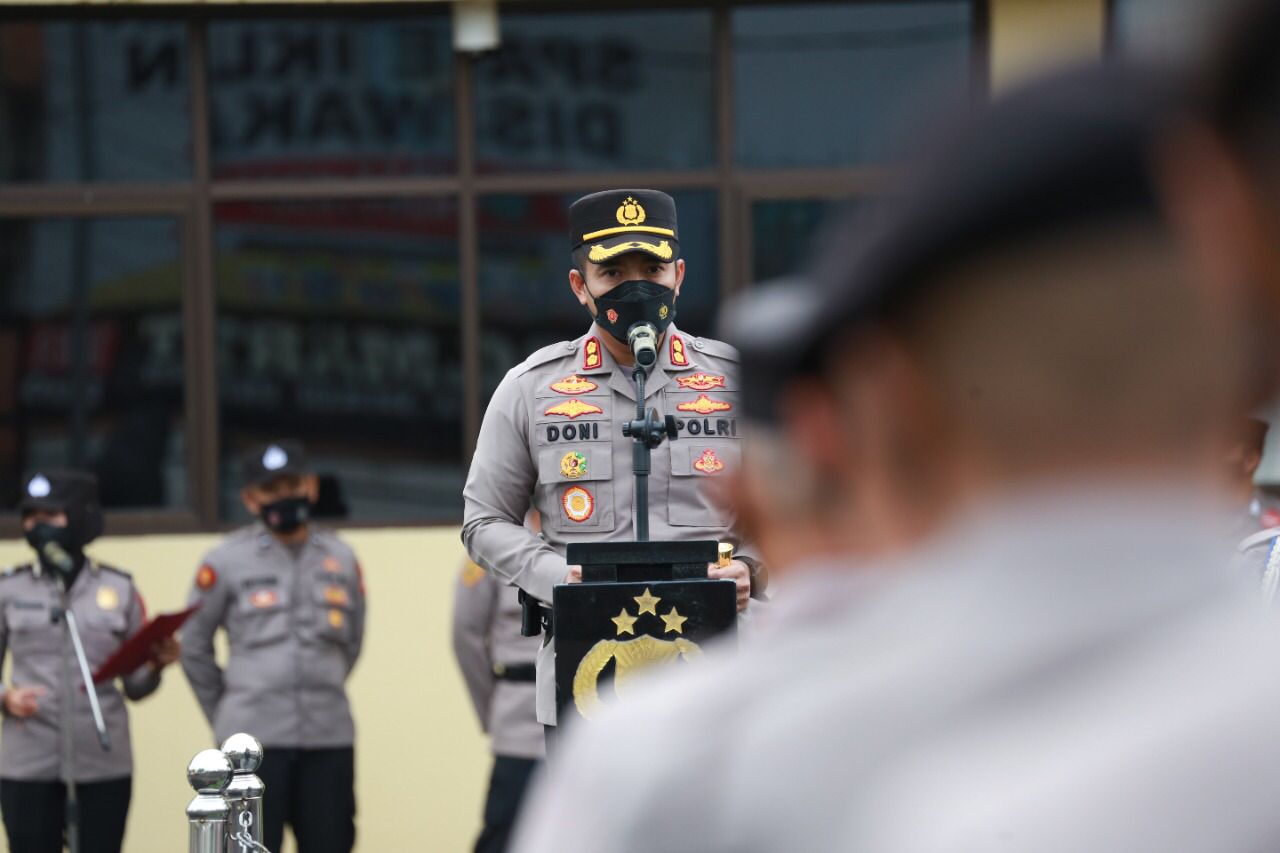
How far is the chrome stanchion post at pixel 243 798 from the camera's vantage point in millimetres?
4977

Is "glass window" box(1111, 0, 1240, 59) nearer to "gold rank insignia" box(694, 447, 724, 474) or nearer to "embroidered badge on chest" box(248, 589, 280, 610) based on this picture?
"gold rank insignia" box(694, 447, 724, 474)

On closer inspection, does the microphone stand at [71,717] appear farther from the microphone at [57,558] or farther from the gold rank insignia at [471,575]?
the gold rank insignia at [471,575]

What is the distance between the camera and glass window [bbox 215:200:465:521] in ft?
29.3

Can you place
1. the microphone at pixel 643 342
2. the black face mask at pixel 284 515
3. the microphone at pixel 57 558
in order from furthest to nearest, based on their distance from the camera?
the black face mask at pixel 284 515 → the microphone at pixel 57 558 → the microphone at pixel 643 342

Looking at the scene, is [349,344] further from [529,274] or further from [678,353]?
[678,353]

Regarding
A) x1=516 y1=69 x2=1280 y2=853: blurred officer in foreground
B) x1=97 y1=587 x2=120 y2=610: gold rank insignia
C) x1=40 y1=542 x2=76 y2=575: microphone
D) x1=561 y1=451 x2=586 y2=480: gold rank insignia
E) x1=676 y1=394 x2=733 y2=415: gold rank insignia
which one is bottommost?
x1=516 y1=69 x2=1280 y2=853: blurred officer in foreground

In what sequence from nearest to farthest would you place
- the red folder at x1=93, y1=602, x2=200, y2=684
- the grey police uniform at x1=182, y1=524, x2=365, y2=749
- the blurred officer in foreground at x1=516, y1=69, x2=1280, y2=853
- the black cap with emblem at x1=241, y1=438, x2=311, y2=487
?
the blurred officer in foreground at x1=516, y1=69, x2=1280, y2=853
the red folder at x1=93, y1=602, x2=200, y2=684
the grey police uniform at x1=182, y1=524, x2=365, y2=749
the black cap with emblem at x1=241, y1=438, x2=311, y2=487

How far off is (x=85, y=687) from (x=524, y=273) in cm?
268

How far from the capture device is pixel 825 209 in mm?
9000

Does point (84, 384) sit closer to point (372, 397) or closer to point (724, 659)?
point (372, 397)

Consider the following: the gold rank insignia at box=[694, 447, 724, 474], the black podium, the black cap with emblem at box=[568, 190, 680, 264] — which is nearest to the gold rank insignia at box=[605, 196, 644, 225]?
the black cap with emblem at box=[568, 190, 680, 264]

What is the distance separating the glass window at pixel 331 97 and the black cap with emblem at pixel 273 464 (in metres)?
1.51

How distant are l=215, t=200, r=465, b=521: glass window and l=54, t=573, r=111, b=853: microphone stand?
5.64 ft

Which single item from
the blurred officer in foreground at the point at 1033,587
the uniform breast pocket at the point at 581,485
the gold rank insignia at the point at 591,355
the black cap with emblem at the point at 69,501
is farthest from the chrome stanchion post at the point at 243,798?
the blurred officer in foreground at the point at 1033,587
